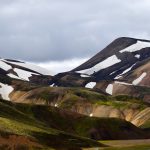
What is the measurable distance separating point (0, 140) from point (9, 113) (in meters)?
45.8

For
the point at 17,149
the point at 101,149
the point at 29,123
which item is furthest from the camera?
the point at 29,123

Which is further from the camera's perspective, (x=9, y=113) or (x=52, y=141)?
(x=9, y=113)

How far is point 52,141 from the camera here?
537 ft

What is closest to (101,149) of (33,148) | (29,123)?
(33,148)

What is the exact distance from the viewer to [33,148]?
14738 centimetres

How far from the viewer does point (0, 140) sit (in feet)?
484

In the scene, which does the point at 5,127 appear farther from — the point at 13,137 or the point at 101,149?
the point at 101,149

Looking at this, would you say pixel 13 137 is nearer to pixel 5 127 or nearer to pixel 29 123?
pixel 5 127

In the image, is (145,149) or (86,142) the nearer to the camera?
(145,149)

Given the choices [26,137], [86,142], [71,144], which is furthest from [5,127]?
[86,142]

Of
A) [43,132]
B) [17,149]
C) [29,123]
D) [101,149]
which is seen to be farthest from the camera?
[29,123]

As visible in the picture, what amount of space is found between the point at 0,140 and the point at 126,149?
34.2m

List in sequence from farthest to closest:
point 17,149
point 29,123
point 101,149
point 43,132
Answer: point 29,123 → point 43,132 → point 101,149 → point 17,149

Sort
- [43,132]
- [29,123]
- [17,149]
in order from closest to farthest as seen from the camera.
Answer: [17,149], [43,132], [29,123]
